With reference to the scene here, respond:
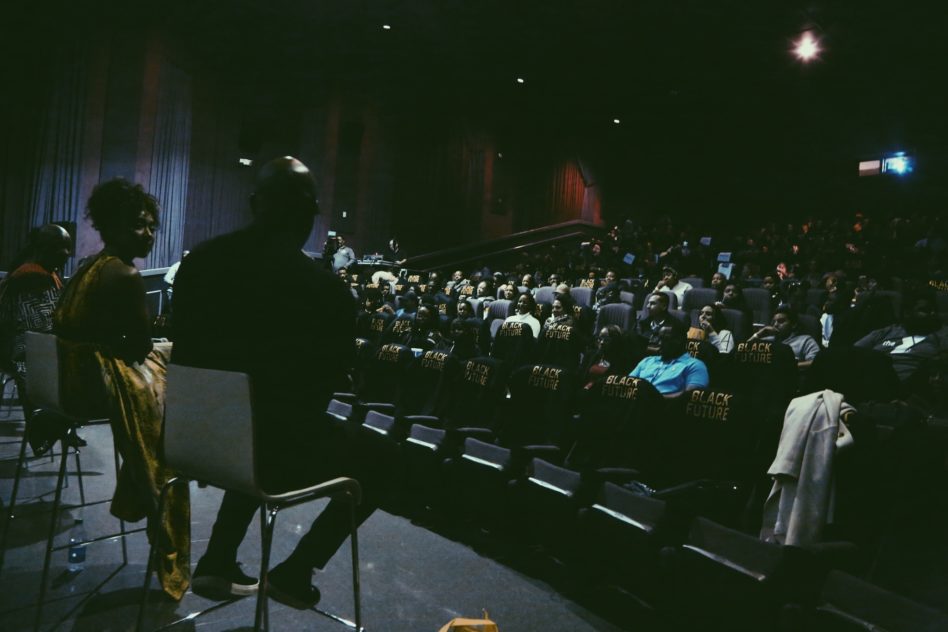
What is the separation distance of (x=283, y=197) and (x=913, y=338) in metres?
5.42

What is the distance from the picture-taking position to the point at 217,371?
1.70 metres

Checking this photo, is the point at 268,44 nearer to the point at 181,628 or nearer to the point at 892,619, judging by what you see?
the point at 181,628

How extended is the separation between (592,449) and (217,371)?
7.54 feet

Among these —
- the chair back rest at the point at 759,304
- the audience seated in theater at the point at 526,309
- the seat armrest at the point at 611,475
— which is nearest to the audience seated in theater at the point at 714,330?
the chair back rest at the point at 759,304

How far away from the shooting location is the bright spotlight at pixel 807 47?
11.3m

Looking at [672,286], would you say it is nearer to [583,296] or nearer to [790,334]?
[583,296]

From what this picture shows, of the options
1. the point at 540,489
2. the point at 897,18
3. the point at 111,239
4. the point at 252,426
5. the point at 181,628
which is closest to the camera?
the point at 252,426

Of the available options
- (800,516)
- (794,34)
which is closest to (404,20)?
(794,34)

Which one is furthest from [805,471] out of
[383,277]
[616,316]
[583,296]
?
[383,277]

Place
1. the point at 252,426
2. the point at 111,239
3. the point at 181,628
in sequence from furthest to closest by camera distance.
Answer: the point at 111,239
the point at 181,628
the point at 252,426

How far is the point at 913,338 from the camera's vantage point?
5.46 meters

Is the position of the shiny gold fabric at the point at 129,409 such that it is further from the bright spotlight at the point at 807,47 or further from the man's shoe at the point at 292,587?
the bright spotlight at the point at 807,47

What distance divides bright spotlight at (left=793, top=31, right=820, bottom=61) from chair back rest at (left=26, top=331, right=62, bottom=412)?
12097mm

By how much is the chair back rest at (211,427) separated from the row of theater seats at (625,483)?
14.3 inches
